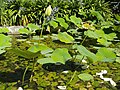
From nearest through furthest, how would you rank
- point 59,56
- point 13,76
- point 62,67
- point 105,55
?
point 59,56, point 105,55, point 13,76, point 62,67

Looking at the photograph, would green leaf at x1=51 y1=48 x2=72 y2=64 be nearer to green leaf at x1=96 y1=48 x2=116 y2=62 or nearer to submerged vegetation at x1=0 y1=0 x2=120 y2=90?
submerged vegetation at x1=0 y1=0 x2=120 y2=90

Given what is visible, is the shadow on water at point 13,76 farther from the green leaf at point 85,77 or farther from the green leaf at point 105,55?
the green leaf at point 105,55

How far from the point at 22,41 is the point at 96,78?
4.74ft

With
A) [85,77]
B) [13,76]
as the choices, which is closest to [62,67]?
[85,77]

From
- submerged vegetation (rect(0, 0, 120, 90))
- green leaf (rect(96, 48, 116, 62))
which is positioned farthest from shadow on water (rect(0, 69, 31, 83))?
green leaf (rect(96, 48, 116, 62))

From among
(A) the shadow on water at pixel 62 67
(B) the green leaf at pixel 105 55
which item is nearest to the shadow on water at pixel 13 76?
(A) the shadow on water at pixel 62 67

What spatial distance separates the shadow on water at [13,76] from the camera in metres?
2.85

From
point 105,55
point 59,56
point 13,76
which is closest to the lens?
point 59,56

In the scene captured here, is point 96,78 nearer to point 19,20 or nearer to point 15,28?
point 15,28

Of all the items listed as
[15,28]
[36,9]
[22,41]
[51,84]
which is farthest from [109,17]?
[51,84]

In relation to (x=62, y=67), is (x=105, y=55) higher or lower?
higher

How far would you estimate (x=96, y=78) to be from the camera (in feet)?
10.1

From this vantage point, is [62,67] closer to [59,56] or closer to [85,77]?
[85,77]

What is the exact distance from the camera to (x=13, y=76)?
2.94m
